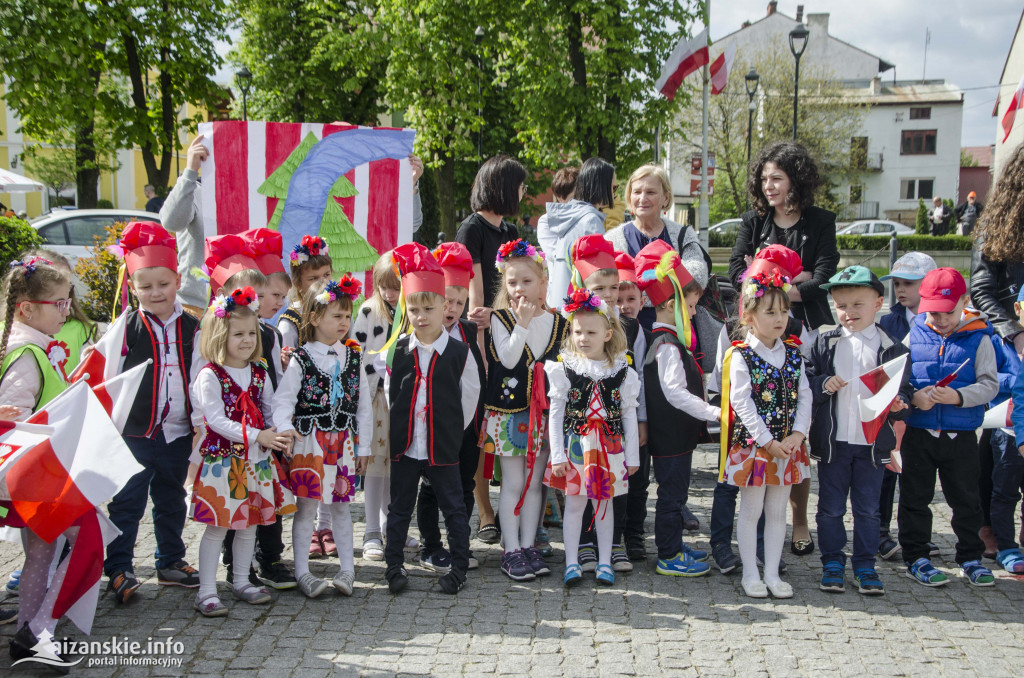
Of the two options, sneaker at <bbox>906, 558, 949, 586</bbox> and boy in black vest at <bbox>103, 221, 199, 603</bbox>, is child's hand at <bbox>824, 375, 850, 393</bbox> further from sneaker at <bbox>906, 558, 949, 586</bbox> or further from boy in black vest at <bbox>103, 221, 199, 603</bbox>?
boy in black vest at <bbox>103, 221, 199, 603</bbox>

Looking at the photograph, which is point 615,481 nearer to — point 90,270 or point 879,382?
point 879,382

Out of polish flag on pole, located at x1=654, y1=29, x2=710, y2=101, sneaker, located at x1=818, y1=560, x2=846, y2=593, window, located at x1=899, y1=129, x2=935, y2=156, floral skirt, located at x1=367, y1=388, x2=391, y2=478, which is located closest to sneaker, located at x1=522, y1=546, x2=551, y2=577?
floral skirt, located at x1=367, y1=388, x2=391, y2=478

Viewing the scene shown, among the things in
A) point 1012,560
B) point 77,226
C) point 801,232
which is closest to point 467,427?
point 801,232

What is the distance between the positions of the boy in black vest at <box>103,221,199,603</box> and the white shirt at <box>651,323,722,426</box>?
2.36m

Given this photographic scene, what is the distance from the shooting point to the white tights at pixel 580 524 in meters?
4.30

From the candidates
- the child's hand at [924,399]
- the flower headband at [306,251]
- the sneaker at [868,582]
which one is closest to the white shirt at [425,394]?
the flower headband at [306,251]

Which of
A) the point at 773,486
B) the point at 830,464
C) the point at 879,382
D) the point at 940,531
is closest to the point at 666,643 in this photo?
the point at 773,486

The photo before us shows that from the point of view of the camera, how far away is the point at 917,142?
51.0 metres

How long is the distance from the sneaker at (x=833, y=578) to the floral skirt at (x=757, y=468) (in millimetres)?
464

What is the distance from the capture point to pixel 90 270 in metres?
10.1

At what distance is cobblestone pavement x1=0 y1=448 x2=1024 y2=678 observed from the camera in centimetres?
338

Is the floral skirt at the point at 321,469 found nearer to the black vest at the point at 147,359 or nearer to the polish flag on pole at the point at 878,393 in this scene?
the black vest at the point at 147,359

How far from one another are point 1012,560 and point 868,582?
3.02 feet

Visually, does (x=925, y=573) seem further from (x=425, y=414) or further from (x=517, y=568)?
(x=425, y=414)
